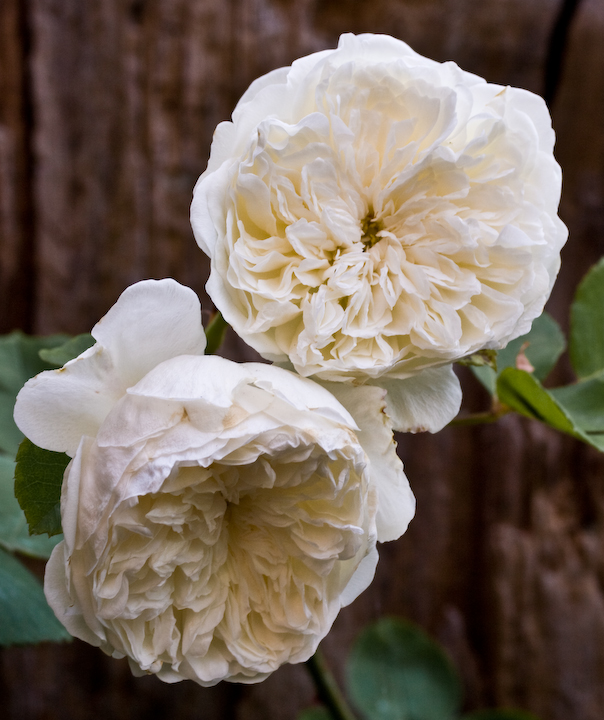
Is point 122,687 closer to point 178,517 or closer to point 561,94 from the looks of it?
point 178,517

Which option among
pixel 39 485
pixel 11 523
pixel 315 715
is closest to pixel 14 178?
pixel 11 523

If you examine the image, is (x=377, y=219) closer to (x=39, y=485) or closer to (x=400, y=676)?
(x=39, y=485)

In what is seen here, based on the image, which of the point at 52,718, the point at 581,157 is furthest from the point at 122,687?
the point at 581,157

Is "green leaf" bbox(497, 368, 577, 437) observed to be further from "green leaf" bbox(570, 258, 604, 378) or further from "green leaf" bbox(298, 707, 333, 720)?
"green leaf" bbox(298, 707, 333, 720)

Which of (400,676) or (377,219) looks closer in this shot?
(377,219)

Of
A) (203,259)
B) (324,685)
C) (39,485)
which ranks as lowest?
(324,685)

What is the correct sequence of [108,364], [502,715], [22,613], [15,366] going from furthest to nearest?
[502,715]
[15,366]
[22,613]
[108,364]

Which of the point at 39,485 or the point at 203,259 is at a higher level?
the point at 39,485

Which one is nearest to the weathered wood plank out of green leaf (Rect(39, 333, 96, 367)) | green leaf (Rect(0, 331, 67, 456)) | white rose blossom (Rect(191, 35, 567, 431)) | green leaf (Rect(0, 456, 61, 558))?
green leaf (Rect(0, 331, 67, 456))
